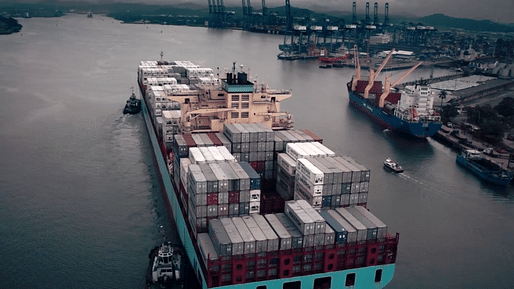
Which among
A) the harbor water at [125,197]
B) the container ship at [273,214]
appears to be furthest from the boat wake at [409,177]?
the container ship at [273,214]

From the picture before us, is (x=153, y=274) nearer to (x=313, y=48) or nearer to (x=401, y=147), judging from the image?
(x=401, y=147)

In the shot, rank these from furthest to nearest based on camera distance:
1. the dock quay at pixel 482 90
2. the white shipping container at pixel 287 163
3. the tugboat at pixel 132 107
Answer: the dock quay at pixel 482 90 < the tugboat at pixel 132 107 < the white shipping container at pixel 287 163

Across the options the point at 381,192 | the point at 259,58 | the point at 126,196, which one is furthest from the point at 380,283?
the point at 259,58

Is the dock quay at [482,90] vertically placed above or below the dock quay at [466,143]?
above

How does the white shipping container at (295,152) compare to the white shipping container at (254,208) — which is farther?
the white shipping container at (295,152)

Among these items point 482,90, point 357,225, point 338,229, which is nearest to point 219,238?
point 338,229

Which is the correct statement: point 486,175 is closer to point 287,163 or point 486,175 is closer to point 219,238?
point 287,163

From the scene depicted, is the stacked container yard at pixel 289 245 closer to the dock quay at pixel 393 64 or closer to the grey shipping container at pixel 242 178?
the grey shipping container at pixel 242 178
